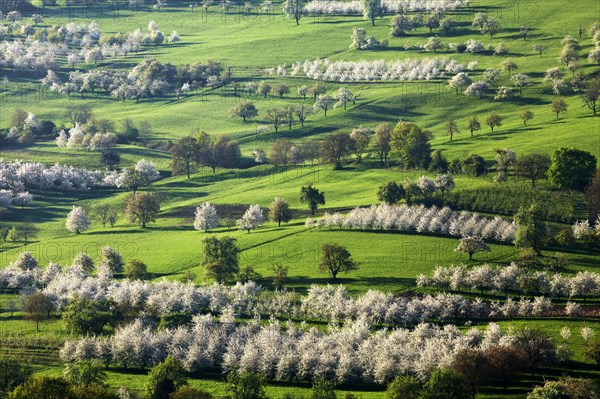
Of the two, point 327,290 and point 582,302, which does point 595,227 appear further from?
point 327,290

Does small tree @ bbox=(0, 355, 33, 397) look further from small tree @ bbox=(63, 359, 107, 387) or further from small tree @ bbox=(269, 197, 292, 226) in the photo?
small tree @ bbox=(269, 197, 292, 226)

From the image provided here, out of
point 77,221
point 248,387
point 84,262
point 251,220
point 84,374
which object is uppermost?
point 248,387

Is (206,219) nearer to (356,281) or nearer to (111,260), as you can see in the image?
Result: (111,260)

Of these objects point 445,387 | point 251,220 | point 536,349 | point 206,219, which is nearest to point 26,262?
point 206,219

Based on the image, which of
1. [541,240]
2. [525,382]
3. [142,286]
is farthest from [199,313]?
[541,240]

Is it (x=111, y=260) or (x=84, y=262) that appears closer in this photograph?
(x=111, y=260)

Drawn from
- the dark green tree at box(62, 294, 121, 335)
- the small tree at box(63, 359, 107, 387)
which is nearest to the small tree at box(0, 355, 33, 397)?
the small tree at box(63, 359, 107, 387)
